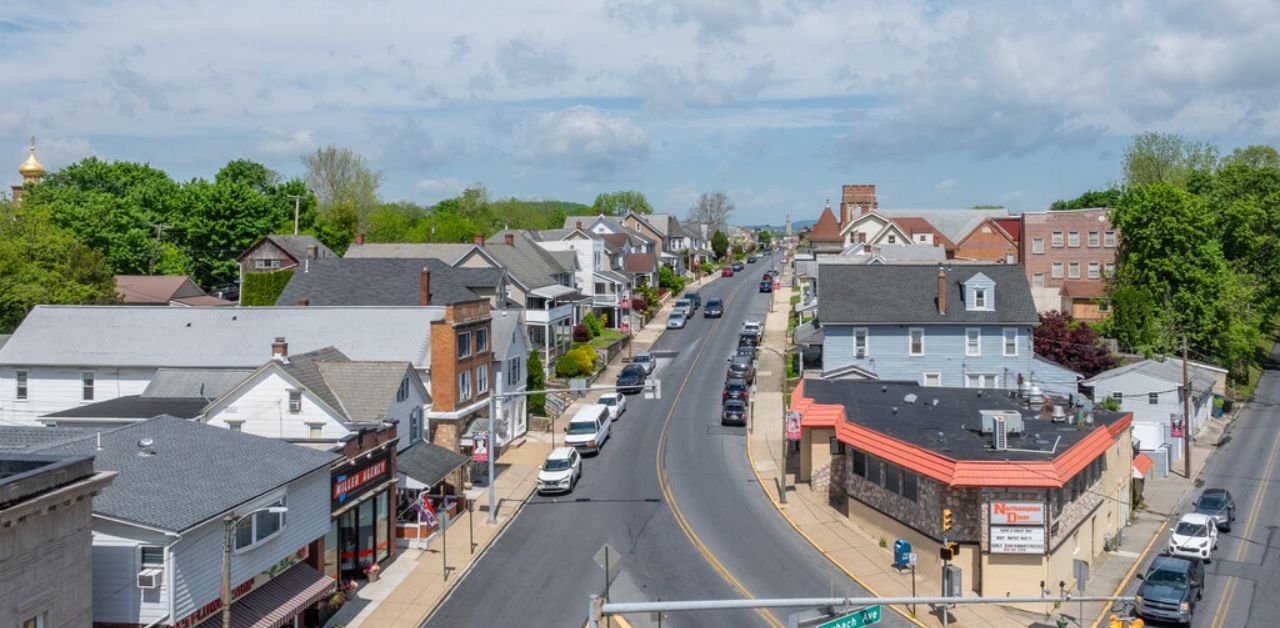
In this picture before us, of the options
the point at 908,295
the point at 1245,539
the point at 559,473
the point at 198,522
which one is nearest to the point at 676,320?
the point at 908,295

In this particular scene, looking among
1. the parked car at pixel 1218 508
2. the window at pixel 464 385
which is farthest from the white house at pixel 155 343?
the parked car at pixel 1218 508

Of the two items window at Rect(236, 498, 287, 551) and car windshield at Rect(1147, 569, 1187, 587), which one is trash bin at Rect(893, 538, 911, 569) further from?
window at Rect(236, 498, 287, 551)

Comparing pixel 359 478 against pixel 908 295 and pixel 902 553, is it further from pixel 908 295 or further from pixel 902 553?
pixel 908 295

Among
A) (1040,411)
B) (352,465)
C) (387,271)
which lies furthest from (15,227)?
(1040,411)

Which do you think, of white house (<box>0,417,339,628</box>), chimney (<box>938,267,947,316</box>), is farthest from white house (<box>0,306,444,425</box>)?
chimney (<box>938,267,947,316</box>)

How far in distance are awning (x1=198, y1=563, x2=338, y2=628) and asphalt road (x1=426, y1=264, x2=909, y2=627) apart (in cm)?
383

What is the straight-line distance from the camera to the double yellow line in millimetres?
36250

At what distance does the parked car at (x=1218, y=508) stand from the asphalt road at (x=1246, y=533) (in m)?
0.54

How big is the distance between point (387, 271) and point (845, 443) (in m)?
37.4

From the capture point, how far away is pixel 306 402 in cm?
4066

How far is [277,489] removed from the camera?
96.2ft

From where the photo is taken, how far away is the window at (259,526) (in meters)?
27.9

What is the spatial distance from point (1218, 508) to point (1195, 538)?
6.16 meters

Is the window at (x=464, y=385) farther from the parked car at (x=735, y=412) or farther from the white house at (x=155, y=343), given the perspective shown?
the parked car at (x=735, y=412)
